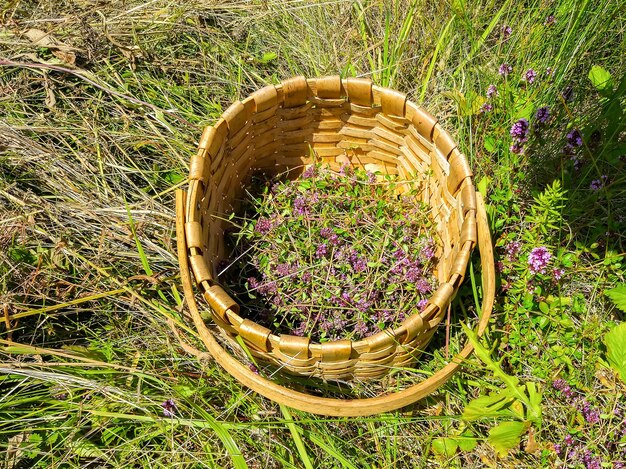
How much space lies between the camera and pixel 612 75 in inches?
61.4

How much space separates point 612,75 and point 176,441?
1545 mm

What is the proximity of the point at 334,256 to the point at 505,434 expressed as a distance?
60cm

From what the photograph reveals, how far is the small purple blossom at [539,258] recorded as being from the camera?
49.8 inches

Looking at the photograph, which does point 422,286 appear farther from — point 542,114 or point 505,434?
point 542,114

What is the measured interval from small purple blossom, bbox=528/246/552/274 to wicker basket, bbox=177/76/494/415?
6.3 inches

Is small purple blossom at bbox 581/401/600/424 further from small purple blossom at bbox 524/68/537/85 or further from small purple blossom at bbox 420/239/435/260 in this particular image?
small purple blossom at bbox 524/68/537/85

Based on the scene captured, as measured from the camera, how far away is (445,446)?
1.24 m

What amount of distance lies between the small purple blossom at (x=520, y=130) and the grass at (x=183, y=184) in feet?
0.12

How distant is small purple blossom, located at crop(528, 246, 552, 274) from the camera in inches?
49.8

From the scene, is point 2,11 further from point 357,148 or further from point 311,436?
point 311,436

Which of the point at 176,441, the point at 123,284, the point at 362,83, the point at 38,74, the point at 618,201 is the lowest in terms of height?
the point at 176,441

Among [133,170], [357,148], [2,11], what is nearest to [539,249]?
[357,148]

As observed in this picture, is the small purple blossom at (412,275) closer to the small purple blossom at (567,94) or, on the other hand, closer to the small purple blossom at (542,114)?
the small purple blossom at (542,114)

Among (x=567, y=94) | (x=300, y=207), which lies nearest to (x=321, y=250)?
(x=300, y=207)
